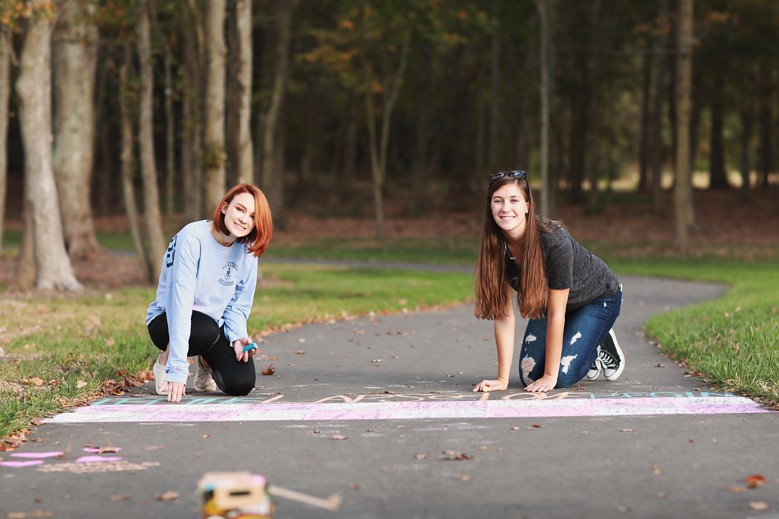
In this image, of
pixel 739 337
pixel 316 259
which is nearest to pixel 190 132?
pixel 316 259

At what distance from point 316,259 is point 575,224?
49.6ft

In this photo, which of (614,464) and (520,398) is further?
(520,398)

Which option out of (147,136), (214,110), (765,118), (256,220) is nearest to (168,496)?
(256,220)

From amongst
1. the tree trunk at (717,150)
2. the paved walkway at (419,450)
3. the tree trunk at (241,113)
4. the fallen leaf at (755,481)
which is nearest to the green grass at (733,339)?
the paved walkway at (419,450)

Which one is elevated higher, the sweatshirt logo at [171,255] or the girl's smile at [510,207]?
the girl's smile at [510,207]

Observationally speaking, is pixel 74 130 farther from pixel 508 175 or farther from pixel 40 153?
pixel 508 175

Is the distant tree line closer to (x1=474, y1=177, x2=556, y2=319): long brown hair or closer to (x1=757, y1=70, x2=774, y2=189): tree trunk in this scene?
(x1=757, y1=70, x2=774, y2=189): tree trunk

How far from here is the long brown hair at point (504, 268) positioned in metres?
7.60

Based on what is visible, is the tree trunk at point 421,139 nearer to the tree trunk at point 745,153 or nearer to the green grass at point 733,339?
the tree trunk at point 745,153

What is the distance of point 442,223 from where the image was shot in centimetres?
4197

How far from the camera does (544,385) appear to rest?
25.6ft

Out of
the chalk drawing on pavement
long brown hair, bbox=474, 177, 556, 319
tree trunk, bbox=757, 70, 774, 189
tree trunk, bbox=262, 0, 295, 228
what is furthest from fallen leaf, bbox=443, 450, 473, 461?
tree trunk, bbox=757, 70, 774, 189

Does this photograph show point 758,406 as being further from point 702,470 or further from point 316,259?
point 316,259

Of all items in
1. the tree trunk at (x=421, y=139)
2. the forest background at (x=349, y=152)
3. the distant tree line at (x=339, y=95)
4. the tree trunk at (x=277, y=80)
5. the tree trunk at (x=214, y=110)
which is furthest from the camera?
the tree trunk at (x=421, y=139)
